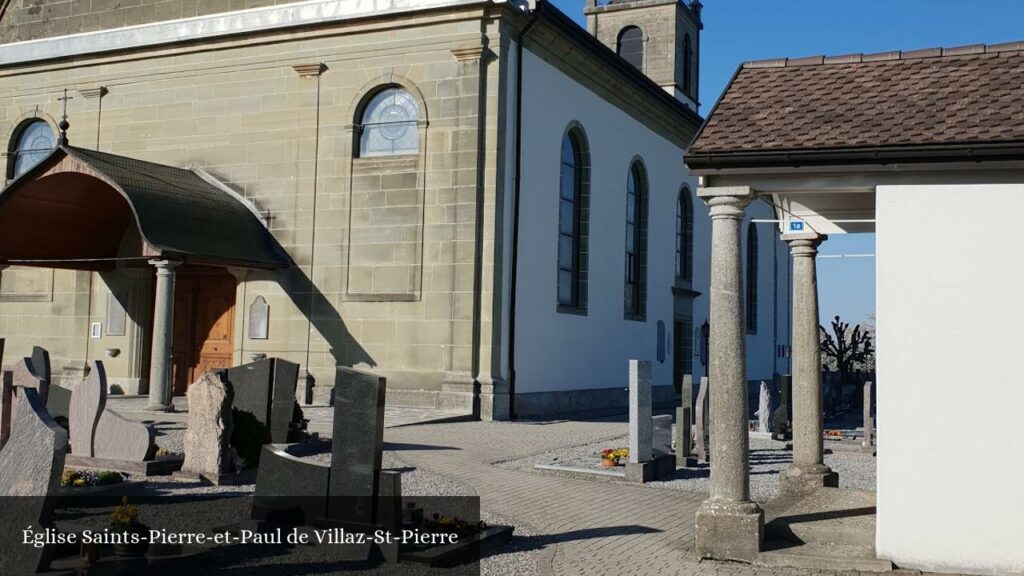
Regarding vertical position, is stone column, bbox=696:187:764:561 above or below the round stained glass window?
below

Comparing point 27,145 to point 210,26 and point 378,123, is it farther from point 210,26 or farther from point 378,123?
point 378,123

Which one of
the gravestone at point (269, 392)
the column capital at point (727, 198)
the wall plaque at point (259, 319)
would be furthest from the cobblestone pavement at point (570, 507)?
the wall plaque at point (259, 319)

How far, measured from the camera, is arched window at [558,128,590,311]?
2281 cm

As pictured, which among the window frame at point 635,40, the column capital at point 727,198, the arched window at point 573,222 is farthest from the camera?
the window frame at point 635,40

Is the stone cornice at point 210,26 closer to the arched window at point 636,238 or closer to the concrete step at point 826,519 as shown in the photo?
the arched window at point 636,238

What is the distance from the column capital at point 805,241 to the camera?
34.4 ft

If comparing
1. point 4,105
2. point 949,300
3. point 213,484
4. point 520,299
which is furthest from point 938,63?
point 4,105

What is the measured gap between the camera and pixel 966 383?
23.9 ft

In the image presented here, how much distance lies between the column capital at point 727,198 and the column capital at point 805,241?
255cm

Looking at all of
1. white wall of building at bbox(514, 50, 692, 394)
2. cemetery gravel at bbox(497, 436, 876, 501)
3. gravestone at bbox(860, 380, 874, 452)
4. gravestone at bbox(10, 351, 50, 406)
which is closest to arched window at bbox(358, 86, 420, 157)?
white wall of building at bbox(514, 50, 692, 394)

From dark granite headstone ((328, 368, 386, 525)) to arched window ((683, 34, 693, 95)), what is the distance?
36.3m

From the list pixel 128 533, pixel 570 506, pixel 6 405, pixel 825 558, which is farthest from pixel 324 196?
pixel 825 558

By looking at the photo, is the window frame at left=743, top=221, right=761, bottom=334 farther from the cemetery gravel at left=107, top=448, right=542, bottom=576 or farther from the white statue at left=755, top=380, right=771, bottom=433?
the cemetery gravel at left=107, top=448, right=542, bottom=576

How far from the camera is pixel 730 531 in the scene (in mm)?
7758
